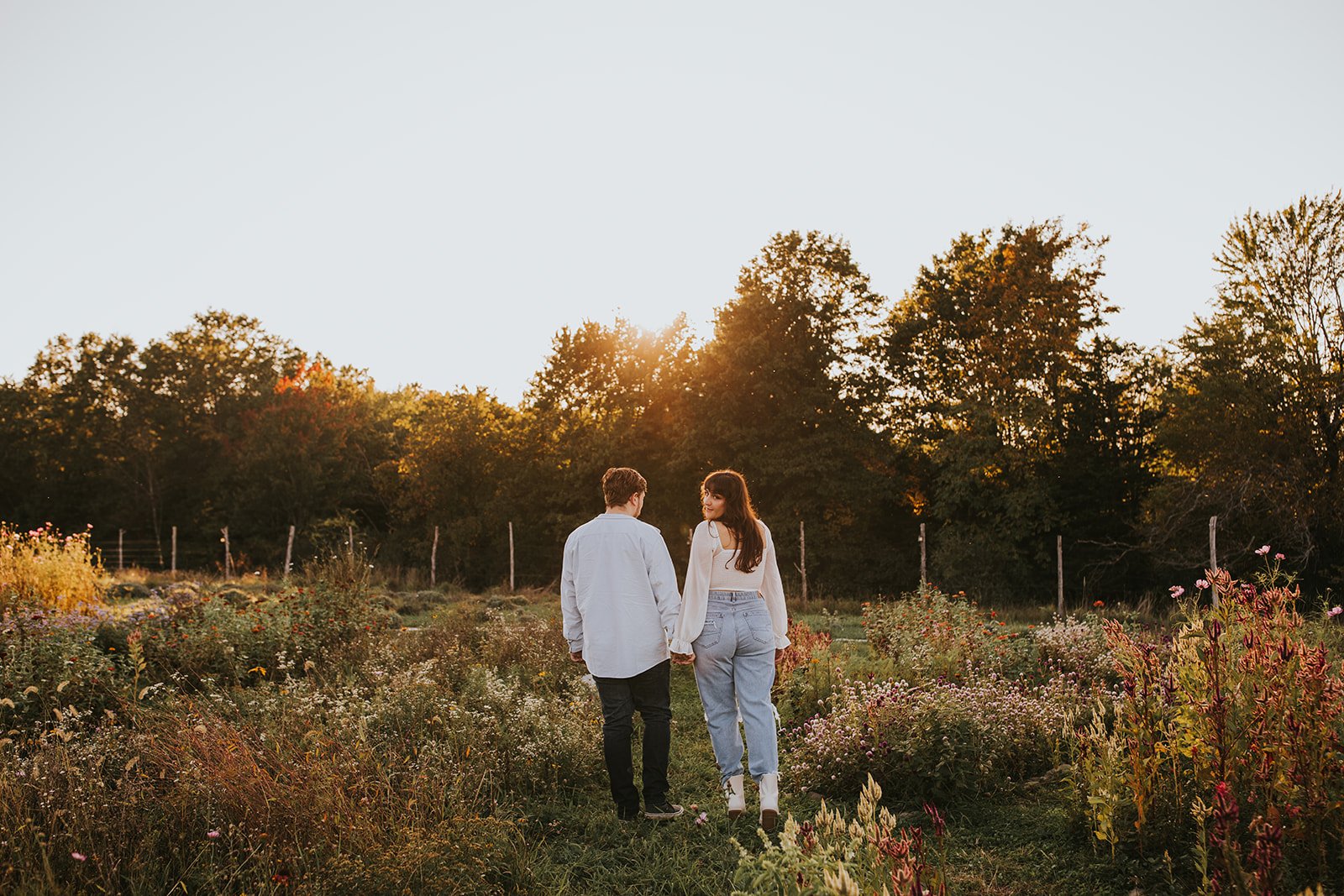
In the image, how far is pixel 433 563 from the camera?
67.4ft

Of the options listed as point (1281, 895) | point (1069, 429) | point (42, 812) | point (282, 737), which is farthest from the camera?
point (1069, 429)

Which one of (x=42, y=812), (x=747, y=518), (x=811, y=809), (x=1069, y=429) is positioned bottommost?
(x=811, y=809)

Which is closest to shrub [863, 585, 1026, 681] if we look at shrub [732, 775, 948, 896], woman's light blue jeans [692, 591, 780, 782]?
woman's light blue jeans [692, 591, 780, 782]

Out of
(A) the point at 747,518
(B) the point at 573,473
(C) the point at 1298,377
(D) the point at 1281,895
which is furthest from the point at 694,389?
(D) the point at 1281,895

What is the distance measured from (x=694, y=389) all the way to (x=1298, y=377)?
13.2 metres

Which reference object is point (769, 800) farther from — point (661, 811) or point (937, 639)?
point (937, 639)

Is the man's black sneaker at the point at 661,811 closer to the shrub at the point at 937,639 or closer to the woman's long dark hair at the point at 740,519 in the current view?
the woman's long dark hair at the point at 740,519

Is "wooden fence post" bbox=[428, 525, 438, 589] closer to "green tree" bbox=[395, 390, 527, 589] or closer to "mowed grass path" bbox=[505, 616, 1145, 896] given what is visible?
"green tree" bbox=[395, 390, 527, 589]

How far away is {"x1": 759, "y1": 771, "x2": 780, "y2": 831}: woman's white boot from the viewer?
4148 mm

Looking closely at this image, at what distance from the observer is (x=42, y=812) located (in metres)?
3.51

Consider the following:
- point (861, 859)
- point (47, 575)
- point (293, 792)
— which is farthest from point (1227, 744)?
point (47, 575)

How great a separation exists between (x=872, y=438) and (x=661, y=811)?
19360 mm

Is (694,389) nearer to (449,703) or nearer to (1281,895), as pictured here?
(449,703)

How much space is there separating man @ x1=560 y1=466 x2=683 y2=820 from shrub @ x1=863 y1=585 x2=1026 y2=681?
2.45m
